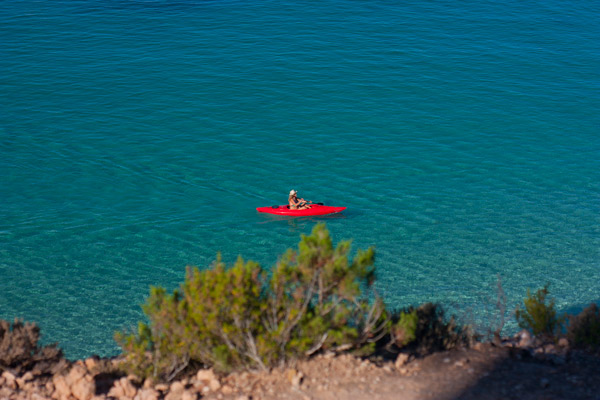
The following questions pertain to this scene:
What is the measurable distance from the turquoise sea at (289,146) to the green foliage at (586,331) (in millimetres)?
3240

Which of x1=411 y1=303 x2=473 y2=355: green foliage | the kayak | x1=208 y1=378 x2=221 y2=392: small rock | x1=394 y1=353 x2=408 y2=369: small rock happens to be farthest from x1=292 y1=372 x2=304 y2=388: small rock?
the kayak

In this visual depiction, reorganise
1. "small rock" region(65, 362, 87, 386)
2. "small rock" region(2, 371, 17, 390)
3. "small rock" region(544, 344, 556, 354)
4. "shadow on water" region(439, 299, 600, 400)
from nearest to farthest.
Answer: "shadow on water" region(439, 299, 600, 400), "small rock" region(65, 362, 87, 386), "small rock" region(2, 371, 17, 390), "small rock" region(544, 344, 556, 354)

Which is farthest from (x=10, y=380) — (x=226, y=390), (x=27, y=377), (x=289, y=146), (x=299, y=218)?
(x=289, y=146)

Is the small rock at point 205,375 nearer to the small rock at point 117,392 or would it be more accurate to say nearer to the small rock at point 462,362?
Answer: the small rock at point 117,392

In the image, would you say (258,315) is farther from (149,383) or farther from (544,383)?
(544,383)

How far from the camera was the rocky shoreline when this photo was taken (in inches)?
311

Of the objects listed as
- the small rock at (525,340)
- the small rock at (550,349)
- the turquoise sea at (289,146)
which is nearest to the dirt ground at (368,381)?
the small rock at (550,349)

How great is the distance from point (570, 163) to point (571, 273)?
898cm

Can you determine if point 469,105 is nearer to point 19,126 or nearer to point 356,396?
point 19,126

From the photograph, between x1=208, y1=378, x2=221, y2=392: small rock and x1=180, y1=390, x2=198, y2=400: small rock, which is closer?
x1=180, y1=390, x2=198, y2=400: small rock

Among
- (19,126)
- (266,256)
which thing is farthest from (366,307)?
(19,126)

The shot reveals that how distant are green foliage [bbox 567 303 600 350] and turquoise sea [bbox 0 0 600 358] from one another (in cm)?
324

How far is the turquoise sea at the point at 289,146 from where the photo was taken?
16625 mm

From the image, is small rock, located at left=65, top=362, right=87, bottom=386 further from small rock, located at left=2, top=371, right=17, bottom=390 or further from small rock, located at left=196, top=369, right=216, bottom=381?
small rock, located at left=196, top=369, right=216, bottom=381
